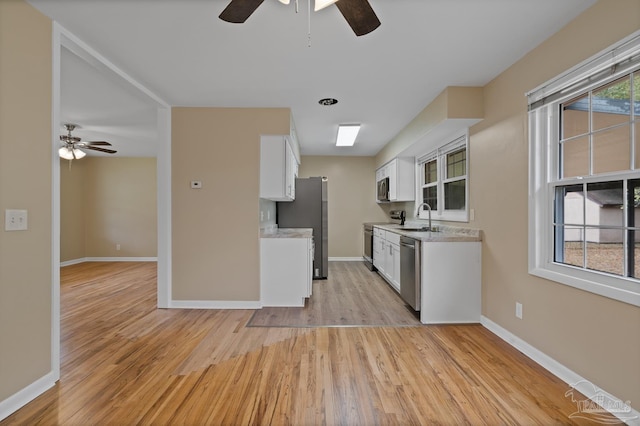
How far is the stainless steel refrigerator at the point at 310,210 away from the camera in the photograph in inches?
199

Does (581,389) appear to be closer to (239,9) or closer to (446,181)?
(446,181)

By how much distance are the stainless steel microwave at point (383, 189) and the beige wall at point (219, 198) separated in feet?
9.36

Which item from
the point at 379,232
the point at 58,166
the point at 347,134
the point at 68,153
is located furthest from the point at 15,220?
the point at 379,232

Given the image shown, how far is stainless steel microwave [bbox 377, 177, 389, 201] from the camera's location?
5925mm

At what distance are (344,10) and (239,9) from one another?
20.7 inches

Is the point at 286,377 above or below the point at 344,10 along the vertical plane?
below

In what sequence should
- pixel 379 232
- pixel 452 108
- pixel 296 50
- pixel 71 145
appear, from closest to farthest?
pixel 296 50
pixel 452 108
pixel 71 145
pixel 379 232

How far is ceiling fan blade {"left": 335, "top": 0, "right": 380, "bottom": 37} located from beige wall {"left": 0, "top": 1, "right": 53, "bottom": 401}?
6.29 feet

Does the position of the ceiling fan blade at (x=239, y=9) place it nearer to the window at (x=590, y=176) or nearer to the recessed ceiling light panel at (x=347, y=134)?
the window at (x=590, y=176)

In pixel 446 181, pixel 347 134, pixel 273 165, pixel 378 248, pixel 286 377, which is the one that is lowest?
pixel 286 377

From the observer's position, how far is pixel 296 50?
96.0 inches

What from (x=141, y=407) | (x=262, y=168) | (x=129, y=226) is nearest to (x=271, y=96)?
(x=262, y=168)

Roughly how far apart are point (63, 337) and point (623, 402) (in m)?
4.22

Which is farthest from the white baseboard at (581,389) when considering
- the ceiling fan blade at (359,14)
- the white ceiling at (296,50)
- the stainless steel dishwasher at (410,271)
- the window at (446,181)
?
the ceiling fan blade at (359,14)
